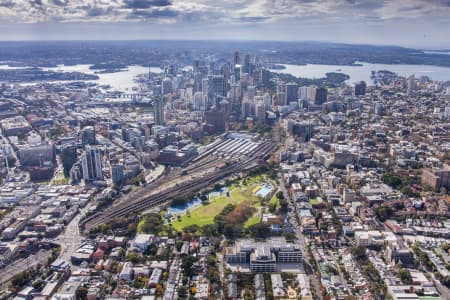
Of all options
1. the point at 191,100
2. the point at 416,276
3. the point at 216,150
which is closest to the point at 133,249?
the point at 416,276

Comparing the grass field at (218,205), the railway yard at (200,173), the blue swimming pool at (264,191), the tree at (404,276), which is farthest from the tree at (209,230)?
the tree at (404,276)

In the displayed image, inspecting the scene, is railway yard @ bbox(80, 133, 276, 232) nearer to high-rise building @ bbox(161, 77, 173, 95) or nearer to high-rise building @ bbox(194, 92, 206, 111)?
high-rise building @ bbox(194, 92, 206, 111)

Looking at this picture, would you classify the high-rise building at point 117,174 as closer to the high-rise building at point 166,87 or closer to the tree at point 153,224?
the tree at point 153,224

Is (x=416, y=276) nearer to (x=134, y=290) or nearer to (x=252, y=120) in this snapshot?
(x=134, y=290)

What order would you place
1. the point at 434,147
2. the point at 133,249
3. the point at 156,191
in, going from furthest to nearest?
the point at 434,147 → the point at 156,191 → the point at 133,249

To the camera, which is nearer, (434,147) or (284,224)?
(284,224)

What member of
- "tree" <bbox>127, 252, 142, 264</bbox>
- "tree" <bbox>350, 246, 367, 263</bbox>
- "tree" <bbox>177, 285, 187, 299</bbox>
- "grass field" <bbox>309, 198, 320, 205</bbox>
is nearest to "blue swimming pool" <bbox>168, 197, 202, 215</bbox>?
"tree" <bbox>127, 252, 142, 264</bbox>
